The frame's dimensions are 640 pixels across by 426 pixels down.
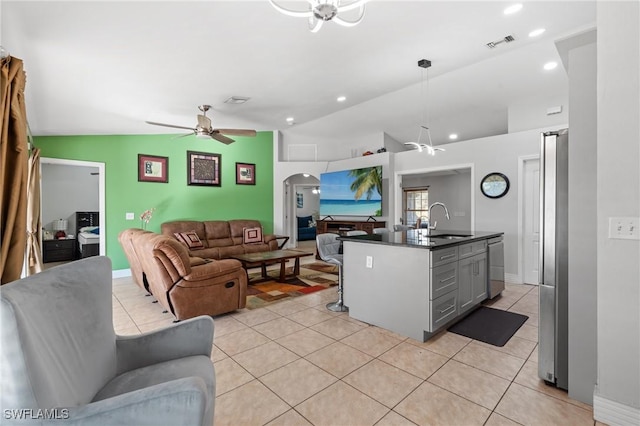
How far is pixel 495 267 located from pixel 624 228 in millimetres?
2357

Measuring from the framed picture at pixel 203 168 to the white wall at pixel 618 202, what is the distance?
6.35 m

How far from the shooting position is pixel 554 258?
2008 millimetres

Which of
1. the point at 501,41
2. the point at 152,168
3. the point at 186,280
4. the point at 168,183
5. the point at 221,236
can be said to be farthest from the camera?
the point at 221,236

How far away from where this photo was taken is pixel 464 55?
12.5 ft

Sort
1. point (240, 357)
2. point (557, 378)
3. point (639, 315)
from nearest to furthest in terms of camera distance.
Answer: point (639, 315) → point (557, 378) → point (240, 357)

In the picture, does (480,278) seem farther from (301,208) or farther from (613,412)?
(301,208)

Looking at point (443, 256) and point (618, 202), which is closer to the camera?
point (618, 202)

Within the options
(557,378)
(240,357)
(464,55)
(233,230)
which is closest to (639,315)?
(557,378)

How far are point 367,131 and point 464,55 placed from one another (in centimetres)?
368

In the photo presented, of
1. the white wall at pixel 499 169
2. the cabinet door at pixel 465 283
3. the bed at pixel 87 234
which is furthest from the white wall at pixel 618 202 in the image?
the bed at pixel 87 234

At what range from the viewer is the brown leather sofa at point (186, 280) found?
3.04m

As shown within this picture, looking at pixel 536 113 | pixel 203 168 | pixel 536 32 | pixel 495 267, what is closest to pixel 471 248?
pixel 495 267

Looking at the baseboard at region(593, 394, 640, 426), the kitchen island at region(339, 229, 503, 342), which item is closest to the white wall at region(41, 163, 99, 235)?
the kitchen island at region(339, 229, 503, 342)

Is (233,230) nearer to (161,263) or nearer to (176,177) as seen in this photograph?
(176,177)
